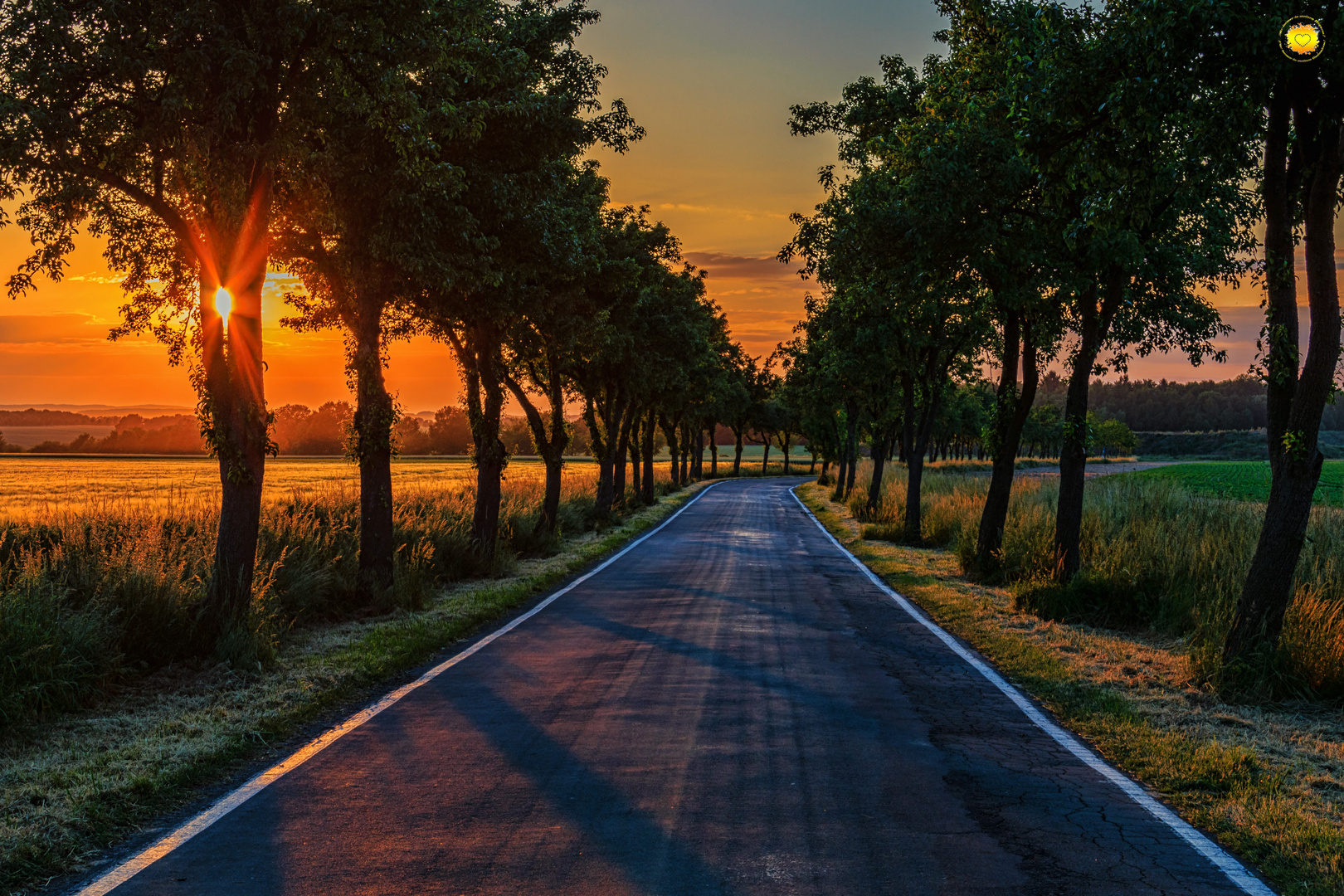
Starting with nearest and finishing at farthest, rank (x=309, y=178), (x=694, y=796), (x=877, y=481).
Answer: (x=694, y=796)
(x=309, y=178)
(x=877, y=481)

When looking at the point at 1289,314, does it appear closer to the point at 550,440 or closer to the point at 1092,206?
the point at 1092,206

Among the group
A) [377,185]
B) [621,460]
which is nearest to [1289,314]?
[377,185]

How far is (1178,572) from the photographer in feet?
39.1

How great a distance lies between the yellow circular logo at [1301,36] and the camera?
7377 mm

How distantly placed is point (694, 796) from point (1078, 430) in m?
9.98

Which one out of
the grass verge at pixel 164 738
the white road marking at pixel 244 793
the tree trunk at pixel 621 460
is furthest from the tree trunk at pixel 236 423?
the tree trunk at pixel 621 460

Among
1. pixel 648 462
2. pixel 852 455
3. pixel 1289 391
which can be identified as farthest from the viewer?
pixel 852 455

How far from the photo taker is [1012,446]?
671 inches

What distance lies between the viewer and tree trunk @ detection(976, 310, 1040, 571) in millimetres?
16750

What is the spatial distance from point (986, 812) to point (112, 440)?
5431 inches

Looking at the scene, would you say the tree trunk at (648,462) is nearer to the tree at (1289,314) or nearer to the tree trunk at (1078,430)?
the tree trunk at (1078,430)

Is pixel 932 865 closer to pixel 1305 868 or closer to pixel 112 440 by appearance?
pixel 1305 868

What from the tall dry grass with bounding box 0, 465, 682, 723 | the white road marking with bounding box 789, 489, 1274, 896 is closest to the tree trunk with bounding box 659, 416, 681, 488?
the tall dry grass with bounding box 0, 465, 682, 723

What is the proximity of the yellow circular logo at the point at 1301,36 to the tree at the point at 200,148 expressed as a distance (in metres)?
8.46
